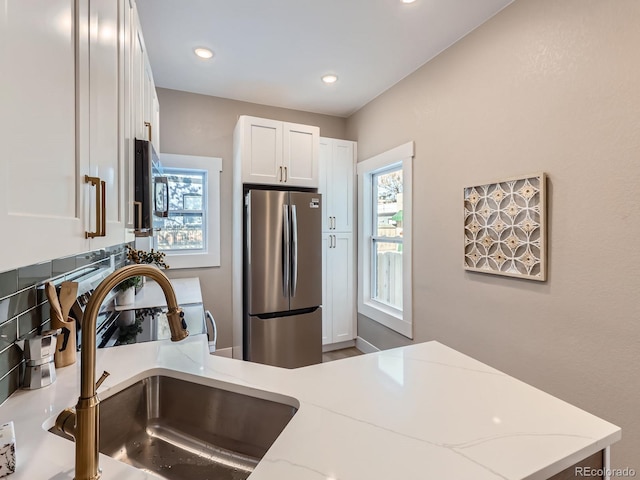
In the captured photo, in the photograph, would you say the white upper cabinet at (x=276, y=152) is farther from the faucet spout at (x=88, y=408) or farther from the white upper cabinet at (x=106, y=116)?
the faucet spout at (x=88, y=408)

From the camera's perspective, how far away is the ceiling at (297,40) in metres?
1.92

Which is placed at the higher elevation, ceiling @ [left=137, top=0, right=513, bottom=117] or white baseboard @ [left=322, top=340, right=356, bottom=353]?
ceiling @ [left=137, top=0, right=513, bottom=117]

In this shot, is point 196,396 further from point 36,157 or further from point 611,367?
point 611,367

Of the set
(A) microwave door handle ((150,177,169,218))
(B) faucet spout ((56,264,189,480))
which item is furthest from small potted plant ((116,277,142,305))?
(B) faucet spout ((56,264,189,480))

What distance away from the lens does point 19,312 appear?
3.00 feet

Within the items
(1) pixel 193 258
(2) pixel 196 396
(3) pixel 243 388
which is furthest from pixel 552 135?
(1) pixel 193 258

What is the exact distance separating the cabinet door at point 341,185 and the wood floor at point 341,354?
139cm

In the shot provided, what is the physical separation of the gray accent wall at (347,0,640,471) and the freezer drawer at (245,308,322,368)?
1083 millimetres

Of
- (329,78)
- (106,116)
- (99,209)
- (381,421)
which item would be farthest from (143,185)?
(329,78)

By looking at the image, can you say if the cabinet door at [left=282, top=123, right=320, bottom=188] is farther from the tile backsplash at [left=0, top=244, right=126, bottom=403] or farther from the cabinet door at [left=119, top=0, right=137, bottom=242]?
the tile backsplash at [left=0, top=244, right=126, bottom=403]

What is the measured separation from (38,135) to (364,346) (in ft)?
11.0

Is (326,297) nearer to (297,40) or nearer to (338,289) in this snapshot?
(338,289)

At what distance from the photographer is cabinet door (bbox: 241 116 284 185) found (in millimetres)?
2773

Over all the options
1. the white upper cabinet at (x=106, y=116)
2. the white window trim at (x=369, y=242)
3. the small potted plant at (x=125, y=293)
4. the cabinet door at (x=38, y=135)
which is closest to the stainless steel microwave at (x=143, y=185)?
the white upper cabinet at (x=106, y=116)
